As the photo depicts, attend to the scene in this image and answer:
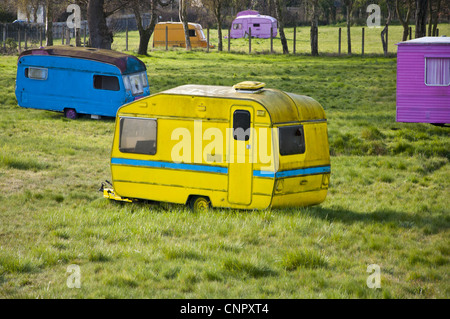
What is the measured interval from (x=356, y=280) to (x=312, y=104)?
14.9 feet

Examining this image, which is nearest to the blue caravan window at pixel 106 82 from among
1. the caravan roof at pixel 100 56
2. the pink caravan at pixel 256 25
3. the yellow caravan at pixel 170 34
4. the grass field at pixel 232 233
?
the caravan roof at pixel 100 56

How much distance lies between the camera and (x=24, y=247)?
8.66m

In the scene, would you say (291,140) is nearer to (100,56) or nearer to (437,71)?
(437,71)

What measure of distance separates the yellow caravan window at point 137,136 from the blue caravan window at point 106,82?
9.35 m

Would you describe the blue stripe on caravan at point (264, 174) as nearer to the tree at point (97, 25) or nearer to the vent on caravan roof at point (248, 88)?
the vent on caravan roof at point (248, 88)

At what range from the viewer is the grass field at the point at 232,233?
285 inches

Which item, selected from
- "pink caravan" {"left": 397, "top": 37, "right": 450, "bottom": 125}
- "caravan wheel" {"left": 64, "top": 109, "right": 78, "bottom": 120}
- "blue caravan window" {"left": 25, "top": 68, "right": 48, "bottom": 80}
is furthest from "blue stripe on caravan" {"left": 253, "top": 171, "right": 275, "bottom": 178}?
"blue caravan window" {"left": 25, "top": 68, "right": 48, "bottom": 80}

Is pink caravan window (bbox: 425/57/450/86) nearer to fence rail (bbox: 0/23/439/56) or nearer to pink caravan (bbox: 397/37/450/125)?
pink caravan (bbox: 397/37/450/125)

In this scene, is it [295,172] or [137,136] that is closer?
[295,172]

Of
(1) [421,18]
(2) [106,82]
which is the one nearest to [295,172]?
(2) [106,82]

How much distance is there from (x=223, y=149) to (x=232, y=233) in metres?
1.87

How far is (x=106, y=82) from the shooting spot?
68.7ft
